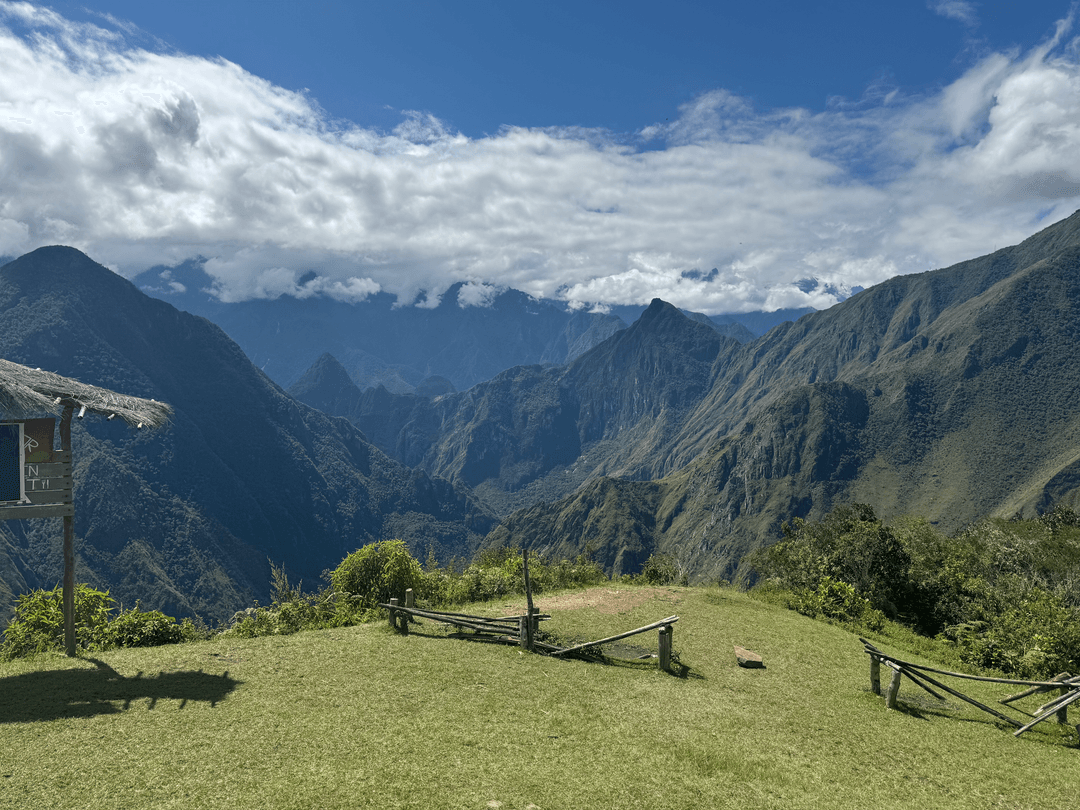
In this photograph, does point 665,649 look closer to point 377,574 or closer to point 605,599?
point 605,599

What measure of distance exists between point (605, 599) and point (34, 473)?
20.2 metres

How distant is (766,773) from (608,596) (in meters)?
14.6

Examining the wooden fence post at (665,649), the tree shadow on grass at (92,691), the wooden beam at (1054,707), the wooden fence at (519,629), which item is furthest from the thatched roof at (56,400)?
the wooden beam at (1054,707)

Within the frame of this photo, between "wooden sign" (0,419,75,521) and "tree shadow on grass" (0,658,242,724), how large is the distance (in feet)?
13.7

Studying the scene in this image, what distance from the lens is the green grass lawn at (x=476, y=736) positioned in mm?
10211

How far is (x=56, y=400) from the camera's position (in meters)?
15.9

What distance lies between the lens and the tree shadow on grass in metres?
12.5

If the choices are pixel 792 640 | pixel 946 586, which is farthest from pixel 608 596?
pixel 946 586

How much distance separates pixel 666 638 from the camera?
57.1 feet

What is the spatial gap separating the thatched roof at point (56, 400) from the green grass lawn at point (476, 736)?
669cm

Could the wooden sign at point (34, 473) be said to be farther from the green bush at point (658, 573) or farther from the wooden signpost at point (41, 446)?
the green bush at point (658, 573)

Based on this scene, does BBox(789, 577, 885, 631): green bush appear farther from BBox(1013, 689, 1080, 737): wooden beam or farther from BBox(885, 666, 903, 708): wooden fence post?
BBox(1013, 689, 1080, 737): wooden beam

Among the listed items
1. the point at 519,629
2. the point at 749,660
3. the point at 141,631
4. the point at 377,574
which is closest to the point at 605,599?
the point at 519,629

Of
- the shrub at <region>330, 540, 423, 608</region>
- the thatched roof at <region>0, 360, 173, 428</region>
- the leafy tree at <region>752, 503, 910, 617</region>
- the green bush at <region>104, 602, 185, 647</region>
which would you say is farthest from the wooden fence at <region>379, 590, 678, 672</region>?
the leafy tree at <region>752, 503, 910, 617</region>
